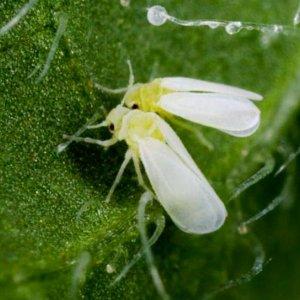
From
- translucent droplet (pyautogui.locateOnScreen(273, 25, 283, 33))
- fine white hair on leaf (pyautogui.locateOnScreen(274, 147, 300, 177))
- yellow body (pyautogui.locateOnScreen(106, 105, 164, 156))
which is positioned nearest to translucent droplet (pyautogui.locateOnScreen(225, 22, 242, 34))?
translucent droplet (pyautogui.locateOnScreen(273, 25, 283, 33))

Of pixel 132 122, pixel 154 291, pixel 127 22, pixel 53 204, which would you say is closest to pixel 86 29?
pixel 127 22

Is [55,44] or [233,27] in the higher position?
[233,27]

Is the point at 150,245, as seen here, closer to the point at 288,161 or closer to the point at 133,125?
the point at 133,125

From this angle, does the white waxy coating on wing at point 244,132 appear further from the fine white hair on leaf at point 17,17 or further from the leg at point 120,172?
the fine white hair on leaf at point 17,17

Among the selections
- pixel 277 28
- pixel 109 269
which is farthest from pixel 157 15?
pixel 109 269

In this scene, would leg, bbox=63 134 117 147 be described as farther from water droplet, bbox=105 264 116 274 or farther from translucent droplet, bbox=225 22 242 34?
translucent droplet, bbox=225 22 242 34

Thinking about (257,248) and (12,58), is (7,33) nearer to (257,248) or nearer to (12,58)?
(12,58)

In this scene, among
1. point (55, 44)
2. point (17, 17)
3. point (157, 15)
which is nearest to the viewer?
point (17, 17)
